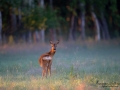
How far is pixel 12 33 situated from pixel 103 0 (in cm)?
928

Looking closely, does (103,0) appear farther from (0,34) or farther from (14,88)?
(14,88)

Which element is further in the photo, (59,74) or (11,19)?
(11,19)

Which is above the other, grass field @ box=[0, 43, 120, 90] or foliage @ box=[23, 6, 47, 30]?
foliage @ box=[23, 6, 47, 30]

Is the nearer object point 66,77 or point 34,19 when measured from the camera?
point 66,77

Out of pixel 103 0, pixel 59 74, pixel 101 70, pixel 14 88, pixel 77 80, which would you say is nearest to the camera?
pixel 14 88

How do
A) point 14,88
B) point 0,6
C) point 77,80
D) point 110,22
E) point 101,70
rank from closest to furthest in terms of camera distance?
point 14,88
point 77,80
point 101,70
point 0,6
point 110,22

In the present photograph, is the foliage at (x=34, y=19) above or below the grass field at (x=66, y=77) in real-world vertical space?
above

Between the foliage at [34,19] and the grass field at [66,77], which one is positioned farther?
the foliage at [34,19]

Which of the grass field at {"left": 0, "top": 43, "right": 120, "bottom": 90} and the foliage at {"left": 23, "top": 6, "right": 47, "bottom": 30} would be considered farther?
the foliage at {"left": 23, "top": 6, "right": 47, "bottom": 30}

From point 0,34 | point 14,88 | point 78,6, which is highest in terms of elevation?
point 78,6

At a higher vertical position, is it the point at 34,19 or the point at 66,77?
the point at 34,19

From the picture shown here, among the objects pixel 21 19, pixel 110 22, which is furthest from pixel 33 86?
pixel 110 22

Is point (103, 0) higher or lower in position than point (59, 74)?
higher

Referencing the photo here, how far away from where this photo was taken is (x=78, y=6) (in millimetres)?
39188
